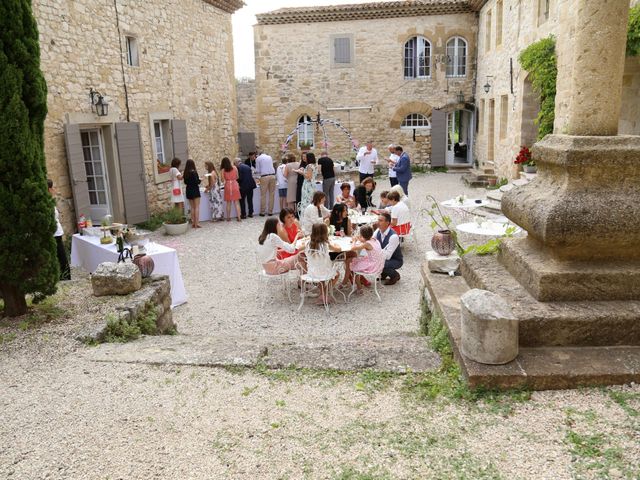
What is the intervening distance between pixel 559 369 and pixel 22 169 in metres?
4.51

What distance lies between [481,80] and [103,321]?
16.3m

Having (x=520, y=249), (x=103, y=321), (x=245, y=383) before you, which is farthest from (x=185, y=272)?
(x=520, y=249)

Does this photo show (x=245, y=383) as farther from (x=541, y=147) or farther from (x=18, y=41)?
(x=18, y=41)

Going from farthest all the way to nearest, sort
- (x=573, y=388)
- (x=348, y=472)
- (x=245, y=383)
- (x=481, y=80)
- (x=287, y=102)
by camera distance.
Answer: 1. (x=287, y=102)
2. (x=481, y=80)
3. (x=245, y=383)
4. (x=573, y=388)
5. (x=348, y=472)

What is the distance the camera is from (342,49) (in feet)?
62.0

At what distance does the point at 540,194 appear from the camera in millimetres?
3654

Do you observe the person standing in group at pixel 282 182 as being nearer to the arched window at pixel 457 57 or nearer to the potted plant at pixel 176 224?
the potted plant at pixel 176 224

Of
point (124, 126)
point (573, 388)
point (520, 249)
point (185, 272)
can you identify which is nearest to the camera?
point (573, 388)

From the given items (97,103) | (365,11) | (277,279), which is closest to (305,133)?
(365,11)

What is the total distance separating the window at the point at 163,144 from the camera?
12.2 meters

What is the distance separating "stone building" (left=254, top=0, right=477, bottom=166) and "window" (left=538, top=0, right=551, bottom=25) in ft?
22.0

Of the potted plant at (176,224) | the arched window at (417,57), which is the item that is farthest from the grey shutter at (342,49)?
the potted plant at (176,224)

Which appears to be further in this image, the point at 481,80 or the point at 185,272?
the point at 481,80

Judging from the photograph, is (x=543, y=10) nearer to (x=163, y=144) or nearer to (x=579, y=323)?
(x=163, y=144)
